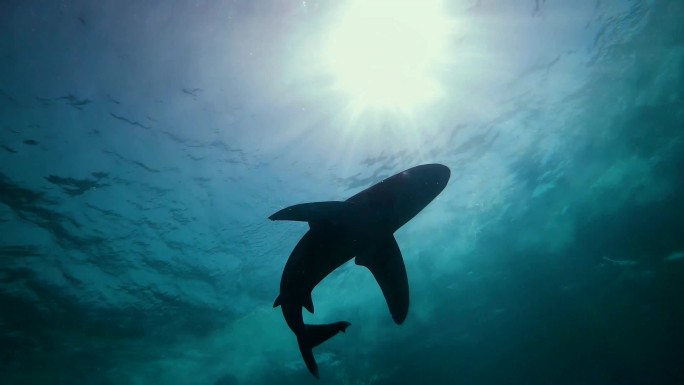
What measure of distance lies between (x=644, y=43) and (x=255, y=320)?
1009 inches

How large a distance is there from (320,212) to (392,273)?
191 centimetres

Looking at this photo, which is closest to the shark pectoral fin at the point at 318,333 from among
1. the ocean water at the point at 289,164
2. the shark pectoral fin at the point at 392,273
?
the shark pectoral fin at the point at 392,273

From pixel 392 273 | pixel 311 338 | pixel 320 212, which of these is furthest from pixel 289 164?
pixel 320 212

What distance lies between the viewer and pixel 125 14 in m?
7.97

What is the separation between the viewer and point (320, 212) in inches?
193

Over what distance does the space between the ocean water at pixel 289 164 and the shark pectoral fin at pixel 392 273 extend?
6.67 meters

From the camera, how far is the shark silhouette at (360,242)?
5.04 m

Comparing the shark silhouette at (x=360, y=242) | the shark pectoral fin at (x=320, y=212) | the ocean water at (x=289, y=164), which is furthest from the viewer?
the ocean water at (x=289, y=164)

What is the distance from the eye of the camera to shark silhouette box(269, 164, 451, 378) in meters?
5.04

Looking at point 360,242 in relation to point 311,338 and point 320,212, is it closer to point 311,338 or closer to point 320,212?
point 320,212

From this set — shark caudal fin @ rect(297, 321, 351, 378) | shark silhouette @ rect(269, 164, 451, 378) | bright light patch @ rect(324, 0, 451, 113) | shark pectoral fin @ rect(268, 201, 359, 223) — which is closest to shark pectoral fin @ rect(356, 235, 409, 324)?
shark silhouette @ rect(269, 164, 451, 378)

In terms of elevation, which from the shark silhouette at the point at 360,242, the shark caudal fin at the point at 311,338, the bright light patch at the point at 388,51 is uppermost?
the bright light patch at the point at 388,51

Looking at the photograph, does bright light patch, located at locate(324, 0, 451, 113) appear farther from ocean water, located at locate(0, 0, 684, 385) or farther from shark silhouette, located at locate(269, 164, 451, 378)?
shark silhouette, located at locate(269, 164, 451, 378)

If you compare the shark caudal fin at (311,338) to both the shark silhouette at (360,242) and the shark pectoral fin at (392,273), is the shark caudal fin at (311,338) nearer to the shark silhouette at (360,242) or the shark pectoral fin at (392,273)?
the shark silhouette at (360,242)
